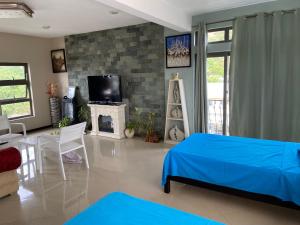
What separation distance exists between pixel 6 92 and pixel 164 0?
4646mm

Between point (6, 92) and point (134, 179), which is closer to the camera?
point (134, 179)

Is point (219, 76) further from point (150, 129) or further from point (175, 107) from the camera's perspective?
point (150, 129)

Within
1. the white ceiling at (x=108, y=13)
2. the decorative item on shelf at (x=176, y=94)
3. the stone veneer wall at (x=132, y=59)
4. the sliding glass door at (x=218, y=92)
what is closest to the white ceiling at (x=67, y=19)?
the white ceiling at (x=108, y=13)

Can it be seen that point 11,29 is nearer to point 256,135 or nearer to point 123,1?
point 123,1

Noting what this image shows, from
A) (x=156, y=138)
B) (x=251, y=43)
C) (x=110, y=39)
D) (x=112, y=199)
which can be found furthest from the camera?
(x=110, y=39)

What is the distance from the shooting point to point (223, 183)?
2320 millimetres

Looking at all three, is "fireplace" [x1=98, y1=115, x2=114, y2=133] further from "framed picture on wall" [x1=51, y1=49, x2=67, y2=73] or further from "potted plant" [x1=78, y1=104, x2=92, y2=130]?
"framed picture on wall" [x1=51, y1=49, x2=67, y2=73]

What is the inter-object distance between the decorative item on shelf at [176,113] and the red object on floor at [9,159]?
9.33 ft

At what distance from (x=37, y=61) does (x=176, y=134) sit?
14.4 feet

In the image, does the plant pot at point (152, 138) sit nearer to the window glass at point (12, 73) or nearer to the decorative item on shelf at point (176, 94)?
the decorative item on shelf at point (176, 94)

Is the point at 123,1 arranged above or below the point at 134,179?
above

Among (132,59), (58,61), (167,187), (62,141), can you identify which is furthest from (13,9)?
(58,61)

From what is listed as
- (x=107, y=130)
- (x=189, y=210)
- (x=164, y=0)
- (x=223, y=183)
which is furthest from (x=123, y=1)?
(x=107, y=130)

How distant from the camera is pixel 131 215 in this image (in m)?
1.57
